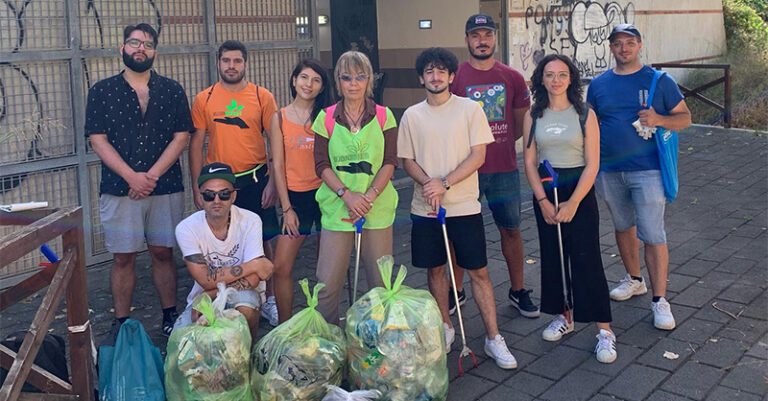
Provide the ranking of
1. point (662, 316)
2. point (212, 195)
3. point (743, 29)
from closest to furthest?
1. point (212, 195)
2. point (662, 316)
3. point (743, 29)

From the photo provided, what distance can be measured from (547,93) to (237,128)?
2.05 metres

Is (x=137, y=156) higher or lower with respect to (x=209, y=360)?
higher

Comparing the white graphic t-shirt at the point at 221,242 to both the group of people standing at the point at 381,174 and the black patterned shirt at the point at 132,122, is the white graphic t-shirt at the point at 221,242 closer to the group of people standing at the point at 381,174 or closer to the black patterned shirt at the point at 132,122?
the group of people standing at the point at 381,174

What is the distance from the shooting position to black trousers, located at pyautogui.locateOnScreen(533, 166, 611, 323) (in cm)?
496

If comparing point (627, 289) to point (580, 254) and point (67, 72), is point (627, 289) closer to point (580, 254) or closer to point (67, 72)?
point (580, 254)

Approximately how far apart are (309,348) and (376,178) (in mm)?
1131

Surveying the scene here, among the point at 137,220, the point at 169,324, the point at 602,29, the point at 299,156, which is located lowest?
the point at 169,324

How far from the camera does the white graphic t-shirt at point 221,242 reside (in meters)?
4.67

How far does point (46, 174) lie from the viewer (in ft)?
21.9

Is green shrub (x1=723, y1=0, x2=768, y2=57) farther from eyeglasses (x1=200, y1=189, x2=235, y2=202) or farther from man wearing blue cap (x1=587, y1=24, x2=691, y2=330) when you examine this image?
eyeglasses (x1=200, y1=189, x2=235, y2=202)

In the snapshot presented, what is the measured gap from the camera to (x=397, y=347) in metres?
4.08

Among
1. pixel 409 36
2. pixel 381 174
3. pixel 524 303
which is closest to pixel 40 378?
pixel 381 174

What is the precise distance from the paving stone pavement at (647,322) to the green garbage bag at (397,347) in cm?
38

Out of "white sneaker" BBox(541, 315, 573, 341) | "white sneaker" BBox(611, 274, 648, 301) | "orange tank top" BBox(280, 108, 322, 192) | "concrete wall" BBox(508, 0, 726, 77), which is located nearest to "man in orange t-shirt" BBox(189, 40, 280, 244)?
"orange tank top" BBox(280, 108, 322, 192)
